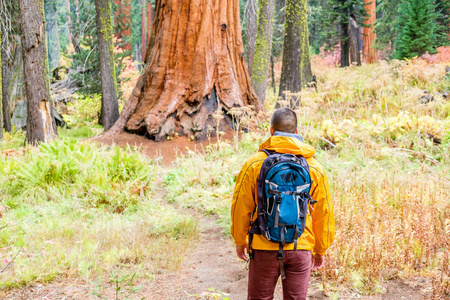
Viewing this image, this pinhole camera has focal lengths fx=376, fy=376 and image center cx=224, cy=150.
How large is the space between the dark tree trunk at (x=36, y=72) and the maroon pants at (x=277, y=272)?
23.0 ft

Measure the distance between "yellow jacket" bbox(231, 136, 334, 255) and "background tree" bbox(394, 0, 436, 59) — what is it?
53.0 ft

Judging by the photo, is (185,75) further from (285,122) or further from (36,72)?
(285,122)

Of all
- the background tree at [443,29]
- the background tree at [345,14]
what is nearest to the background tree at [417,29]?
the background tree at [443,29]

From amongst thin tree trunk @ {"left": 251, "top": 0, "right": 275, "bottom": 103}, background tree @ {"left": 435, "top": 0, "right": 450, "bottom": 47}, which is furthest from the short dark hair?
background tree @ {"left": 435, "top": 0, "right": 450, "bottom": 47}

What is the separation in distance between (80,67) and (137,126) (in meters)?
7.97

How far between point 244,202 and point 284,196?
0.29m

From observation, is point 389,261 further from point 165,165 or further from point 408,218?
point 165,165

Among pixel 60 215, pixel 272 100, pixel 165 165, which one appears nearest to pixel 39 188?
pixel 60 215

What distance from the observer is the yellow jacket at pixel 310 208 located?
88.0 inches

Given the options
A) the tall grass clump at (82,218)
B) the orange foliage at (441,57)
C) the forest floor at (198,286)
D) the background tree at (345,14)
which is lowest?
the forest floor at (198,286)

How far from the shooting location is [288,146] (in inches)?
87.7

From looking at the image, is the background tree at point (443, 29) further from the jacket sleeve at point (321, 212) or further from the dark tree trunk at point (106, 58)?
the jacket sleeve at point (321, 212)

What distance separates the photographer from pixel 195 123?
8.35 m

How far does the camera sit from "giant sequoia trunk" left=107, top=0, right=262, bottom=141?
8.28m
